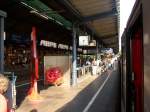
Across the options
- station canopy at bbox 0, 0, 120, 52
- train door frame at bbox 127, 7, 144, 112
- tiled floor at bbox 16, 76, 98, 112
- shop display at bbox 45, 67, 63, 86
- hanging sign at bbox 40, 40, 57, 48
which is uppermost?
station canopy at bbox 0, 0, 120, 52

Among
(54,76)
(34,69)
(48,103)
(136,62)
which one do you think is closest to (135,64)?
(136,62)

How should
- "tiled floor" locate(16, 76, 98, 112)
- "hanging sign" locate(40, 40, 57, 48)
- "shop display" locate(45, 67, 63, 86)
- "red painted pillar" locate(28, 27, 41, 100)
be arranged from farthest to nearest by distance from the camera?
1. "hanging sign" locate(40, 40, 57, 48)
2. "shop display" locate(45, 67, 63, 86)
3. "red painted pillar" locate(28, 27, 41, 100)
4. "tiled floor" locate(16, 76, 98, 112)

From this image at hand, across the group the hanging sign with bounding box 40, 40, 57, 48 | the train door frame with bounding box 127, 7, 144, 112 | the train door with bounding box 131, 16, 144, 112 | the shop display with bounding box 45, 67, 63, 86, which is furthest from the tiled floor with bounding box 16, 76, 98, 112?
the hanging sign with bounding box 40, 40, 57, 48

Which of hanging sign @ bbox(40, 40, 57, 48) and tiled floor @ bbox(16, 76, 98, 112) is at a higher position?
hanging sign @ bbox(40, 40, 57, 48)

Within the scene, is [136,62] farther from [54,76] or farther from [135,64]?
[54,76]

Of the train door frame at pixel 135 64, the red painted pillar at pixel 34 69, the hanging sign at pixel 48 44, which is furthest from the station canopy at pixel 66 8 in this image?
the hanging sign at pixel 48 44

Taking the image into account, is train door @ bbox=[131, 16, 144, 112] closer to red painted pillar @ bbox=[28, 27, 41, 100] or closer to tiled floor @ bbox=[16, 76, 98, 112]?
tiled floor @ bbox=[16, 76, 98, 112]

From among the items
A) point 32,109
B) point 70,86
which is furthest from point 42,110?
point 70,86

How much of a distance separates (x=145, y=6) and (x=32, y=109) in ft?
38.3

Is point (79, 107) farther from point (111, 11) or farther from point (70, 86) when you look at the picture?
point (111, 11)

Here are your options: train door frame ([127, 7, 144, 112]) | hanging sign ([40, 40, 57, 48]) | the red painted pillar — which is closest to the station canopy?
the red painted pillar

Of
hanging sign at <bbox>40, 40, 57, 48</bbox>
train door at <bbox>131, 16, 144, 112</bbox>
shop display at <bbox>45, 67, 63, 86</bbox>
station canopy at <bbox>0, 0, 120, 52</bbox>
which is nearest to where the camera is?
train door at <bbox>131, 16, 144, 112</bbox>

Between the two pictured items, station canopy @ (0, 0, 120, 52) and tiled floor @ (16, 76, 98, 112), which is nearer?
tiled floor @ (16, 76, 98, 112)

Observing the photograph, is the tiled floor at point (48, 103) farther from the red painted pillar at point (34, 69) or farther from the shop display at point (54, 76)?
the shop display at point (54, 76)
